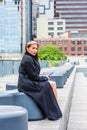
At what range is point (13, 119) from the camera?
5.04m

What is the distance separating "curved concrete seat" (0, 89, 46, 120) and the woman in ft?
0.36

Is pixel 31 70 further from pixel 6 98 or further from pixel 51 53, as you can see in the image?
pixel 51 53

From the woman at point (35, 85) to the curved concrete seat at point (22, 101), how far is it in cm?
11

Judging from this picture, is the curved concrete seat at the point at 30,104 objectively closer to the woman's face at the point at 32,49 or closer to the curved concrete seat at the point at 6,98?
the curved concrete seat at the point at 6,98

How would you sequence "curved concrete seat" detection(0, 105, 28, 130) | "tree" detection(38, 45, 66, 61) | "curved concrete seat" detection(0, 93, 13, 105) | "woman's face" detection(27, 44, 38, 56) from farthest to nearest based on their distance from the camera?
"tree" detection(38, 45, 66, 61) → "woman's face" detection(27, 44, 38, 56) → "curved concrete seat" detection(0, 93, 13, 105) → "curved concrete seat" detection(0, 105, 28, 130)

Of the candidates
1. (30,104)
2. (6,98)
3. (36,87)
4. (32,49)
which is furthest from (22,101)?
(32,49)

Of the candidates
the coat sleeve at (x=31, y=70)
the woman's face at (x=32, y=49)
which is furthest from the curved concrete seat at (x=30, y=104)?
the woman's face at (x=32, y=49)

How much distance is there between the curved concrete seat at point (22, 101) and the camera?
8188 millimetres

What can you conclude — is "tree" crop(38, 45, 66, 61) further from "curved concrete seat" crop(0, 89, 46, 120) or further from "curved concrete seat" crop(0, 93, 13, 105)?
"curved concrete seat" crop(0, 93, 13, 105)

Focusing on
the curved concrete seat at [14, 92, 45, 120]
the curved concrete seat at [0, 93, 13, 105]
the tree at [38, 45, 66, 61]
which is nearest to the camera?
the curved concrete seat at [0, 93, 13, 105]

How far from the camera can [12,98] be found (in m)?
8.32

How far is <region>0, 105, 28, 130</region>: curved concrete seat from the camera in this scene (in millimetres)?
4875

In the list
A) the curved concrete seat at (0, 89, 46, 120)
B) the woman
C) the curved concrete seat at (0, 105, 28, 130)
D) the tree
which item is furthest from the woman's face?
the tree

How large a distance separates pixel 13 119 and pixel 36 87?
3677mm
